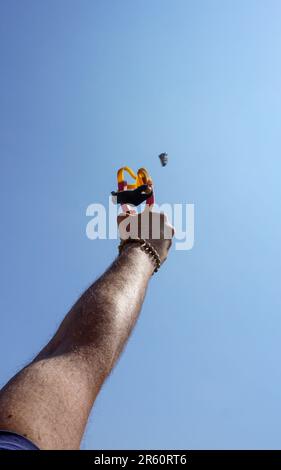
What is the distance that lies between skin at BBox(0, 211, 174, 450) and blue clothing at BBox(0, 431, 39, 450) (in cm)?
3

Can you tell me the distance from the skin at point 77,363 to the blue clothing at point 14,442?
32 millimetres

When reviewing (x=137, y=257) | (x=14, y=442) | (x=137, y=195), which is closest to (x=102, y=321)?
(x=137, y=257)

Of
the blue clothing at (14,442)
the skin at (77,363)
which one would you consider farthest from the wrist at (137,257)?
the blue clothing at (14,442)

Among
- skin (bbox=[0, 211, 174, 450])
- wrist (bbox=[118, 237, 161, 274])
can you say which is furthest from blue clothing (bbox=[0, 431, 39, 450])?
wrist (bbox=[118, 237, 161, 274])

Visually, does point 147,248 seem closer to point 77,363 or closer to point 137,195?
point 137,195

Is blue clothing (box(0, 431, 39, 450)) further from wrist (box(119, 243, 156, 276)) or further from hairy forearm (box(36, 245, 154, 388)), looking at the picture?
wrist (box(119, 243, 156, 276))

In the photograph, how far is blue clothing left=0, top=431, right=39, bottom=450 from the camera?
5.53ft

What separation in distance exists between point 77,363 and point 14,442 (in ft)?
2.43

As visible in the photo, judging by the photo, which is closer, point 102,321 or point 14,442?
point 14,442

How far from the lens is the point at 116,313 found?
9.57 ft

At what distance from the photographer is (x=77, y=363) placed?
2434 millimetres

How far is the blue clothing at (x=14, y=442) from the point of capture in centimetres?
169

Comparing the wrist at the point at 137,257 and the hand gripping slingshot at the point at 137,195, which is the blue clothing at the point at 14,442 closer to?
the wrist at the point at 137,257
